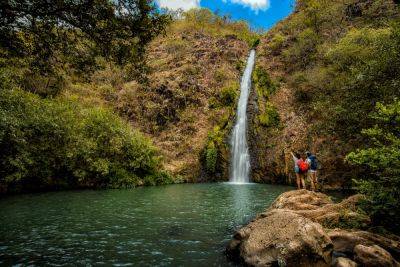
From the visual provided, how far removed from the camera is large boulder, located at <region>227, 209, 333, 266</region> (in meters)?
8.45

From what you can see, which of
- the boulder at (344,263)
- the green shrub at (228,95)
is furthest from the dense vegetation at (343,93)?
the green shrub at (228,95)

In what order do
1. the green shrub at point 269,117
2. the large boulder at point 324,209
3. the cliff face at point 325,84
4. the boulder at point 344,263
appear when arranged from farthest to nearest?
the green shrub at point 269,117
the cliff face at point 325,84
the large boulder at point 324,209
the boulder at point 344,263

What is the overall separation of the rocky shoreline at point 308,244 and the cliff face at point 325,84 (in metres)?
10.5

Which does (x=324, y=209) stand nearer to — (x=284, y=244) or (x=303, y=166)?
(x=284, y=244)

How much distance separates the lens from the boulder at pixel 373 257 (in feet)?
25.5

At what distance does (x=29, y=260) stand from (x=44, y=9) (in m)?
7.08

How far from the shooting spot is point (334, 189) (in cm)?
2864

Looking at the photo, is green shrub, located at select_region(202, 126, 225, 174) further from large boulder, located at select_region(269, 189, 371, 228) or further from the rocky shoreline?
the rocky shoreline

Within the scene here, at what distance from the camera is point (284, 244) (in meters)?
8.72

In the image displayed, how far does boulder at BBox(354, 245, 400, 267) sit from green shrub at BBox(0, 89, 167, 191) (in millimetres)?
22118

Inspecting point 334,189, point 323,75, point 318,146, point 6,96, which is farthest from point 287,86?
point 6,96

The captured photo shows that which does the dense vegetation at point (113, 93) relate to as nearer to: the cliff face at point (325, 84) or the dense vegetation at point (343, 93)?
the cliff face at point (325, 84)

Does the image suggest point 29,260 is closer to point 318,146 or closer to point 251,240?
point 251,240

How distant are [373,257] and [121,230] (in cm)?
941
